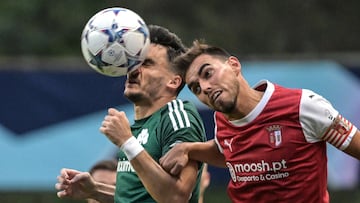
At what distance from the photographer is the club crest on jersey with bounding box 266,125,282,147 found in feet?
20.4

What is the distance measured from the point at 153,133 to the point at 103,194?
0.73 metres

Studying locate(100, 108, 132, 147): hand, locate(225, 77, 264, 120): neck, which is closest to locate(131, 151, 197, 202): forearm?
locate(100, 108, 132, 147): hand

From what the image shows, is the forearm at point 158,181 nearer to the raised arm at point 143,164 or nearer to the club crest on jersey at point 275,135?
the raised arm at point 143,164

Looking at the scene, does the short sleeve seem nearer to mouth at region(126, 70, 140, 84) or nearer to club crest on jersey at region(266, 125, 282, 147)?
club crest on jersey at region(266, 125, 282, 147)

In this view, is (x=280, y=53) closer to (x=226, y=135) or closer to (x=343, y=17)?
(x=343, y=17)

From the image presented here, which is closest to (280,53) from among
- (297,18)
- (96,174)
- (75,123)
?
(297,18)

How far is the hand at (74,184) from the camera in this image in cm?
680

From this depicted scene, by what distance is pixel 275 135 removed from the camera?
6234mm

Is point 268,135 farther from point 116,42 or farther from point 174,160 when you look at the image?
point 116,42

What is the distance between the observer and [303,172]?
6.18 metres

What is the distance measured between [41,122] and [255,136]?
5.56 meters

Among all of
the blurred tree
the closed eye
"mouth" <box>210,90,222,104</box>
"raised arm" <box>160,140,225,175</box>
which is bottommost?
"raised arm" <box>160,140,225,175</box>

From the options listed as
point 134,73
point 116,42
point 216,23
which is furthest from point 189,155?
point 216,23

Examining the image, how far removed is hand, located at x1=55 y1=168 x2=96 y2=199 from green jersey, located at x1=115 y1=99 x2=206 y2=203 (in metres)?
0.28
